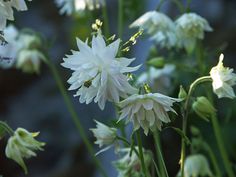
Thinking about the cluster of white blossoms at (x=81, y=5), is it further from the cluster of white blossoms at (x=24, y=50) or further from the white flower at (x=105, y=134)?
the white flower at (x=105, y=134)

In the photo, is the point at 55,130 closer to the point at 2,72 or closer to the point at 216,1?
the point at 2,72

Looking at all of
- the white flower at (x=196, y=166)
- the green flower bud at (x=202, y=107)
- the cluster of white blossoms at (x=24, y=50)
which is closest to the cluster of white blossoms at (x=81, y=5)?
the cluster of white blossoms at (x=24, y=50)

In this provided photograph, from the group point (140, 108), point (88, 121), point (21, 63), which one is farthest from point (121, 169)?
point (88, 121)

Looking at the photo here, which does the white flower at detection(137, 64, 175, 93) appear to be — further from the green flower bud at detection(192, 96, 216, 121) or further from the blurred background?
the green flower bud at detection(192, 96, 216, 121)

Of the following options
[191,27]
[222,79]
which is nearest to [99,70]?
[222,79]

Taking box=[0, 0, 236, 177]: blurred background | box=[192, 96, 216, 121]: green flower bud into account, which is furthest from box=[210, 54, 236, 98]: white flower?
box=[0, 0, 236, 177]: blurred background

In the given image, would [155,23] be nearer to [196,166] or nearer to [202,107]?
[196,166]
